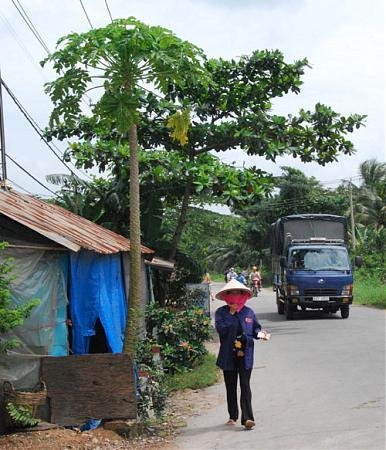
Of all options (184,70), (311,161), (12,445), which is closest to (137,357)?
(12,445)

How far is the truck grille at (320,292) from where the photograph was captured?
20.0 m

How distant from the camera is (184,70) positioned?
807cm

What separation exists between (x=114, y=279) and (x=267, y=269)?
1760 inches

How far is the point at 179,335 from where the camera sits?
1206 centimetres

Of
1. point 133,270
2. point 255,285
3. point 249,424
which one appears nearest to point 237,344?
point 249,424

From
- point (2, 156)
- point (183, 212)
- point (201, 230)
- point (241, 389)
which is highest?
point (2, 156)

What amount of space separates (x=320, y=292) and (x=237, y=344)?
13.1 metres

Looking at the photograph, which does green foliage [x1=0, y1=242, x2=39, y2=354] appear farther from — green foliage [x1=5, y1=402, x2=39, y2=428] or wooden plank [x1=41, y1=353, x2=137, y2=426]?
wooden plank [x1=41, y1=353, x2=137, y2=426]

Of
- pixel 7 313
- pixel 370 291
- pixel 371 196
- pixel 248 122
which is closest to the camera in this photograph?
pixel 7 313

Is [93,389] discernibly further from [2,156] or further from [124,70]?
[2,156]

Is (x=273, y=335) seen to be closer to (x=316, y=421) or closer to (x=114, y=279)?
(x=114, y=279)

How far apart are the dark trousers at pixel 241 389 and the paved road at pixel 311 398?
0.61ft

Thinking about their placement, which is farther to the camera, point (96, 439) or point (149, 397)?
point (149, 397)

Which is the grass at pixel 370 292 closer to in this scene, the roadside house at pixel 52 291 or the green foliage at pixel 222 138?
the green foliage at pixel 222 138
